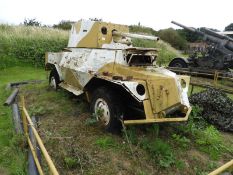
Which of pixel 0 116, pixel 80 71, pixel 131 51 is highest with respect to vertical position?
pixel 131 51

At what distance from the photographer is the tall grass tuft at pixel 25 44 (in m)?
16.9

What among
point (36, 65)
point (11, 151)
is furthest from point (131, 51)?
point (36, 65)

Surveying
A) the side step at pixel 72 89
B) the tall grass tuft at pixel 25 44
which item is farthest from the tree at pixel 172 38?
the side step at pixel 72 89

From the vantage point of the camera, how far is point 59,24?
27250mm

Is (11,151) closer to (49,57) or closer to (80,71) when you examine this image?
(80,71)

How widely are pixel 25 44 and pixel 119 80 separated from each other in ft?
42.5

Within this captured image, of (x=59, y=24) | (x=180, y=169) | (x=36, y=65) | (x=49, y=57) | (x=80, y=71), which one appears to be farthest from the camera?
(x=59, y=24)

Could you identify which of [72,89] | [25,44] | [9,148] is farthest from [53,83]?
[25,44]

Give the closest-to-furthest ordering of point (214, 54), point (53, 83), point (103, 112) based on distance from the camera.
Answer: point (103, 112) → point (53, 83) → point (214, 54)

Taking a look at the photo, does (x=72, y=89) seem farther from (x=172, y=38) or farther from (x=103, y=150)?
(x=172, y=38)

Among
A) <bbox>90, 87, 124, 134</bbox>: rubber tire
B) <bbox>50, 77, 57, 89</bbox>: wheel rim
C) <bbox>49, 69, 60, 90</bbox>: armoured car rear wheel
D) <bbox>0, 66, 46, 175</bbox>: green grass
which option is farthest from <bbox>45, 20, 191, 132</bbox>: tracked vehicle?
<bbox>0, 66, 46, 175</bbox>: green grass

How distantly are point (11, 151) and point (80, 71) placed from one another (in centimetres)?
275

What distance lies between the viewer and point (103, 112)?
20.9 ft

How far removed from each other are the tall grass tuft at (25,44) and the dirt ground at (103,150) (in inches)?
399
